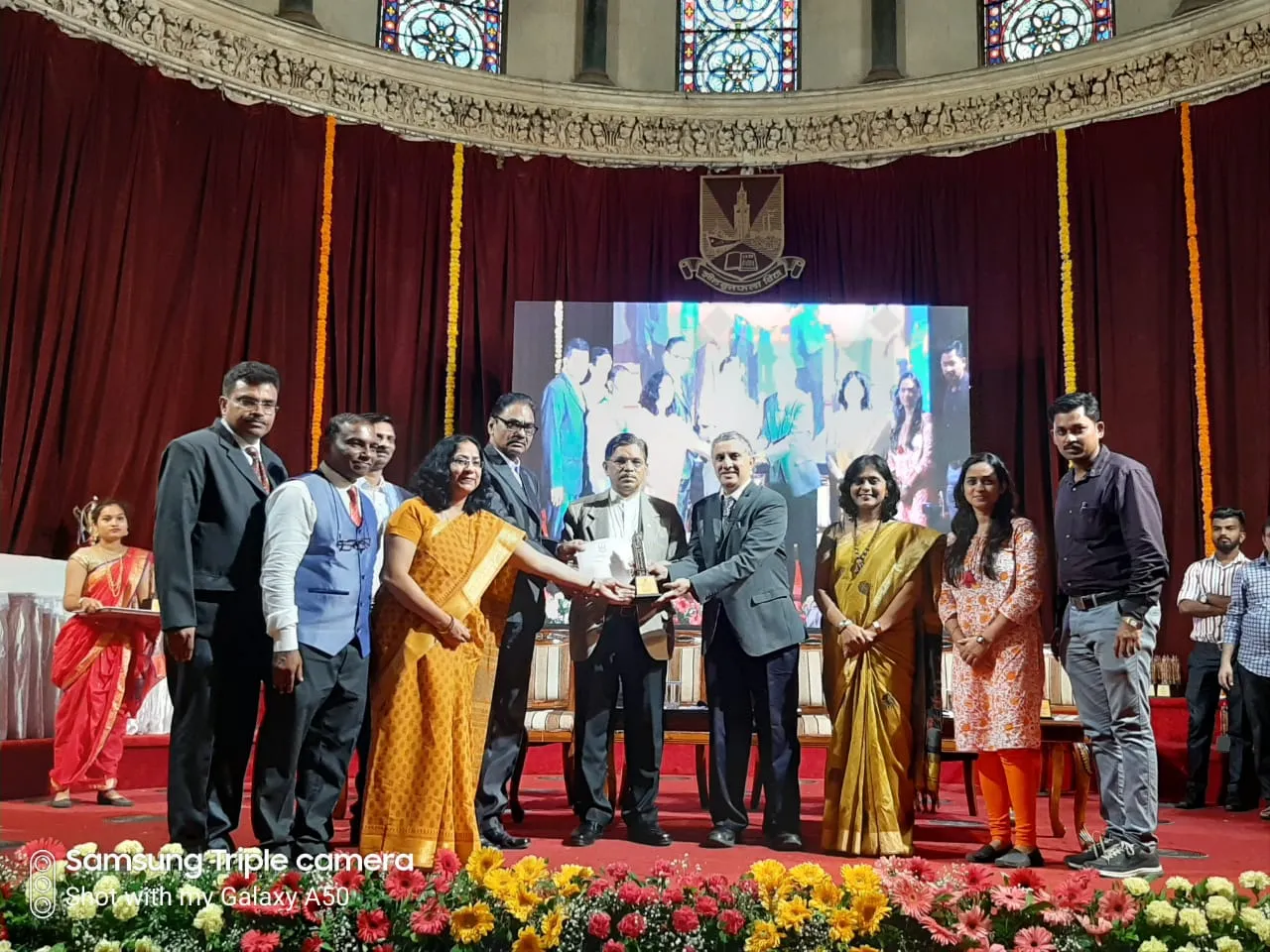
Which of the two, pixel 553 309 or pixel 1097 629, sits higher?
pixel 553 309

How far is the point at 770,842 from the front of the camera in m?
4.28

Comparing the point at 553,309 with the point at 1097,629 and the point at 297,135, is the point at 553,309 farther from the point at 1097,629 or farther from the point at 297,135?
the point at 1097,629

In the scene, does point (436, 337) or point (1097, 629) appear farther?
point (436, 337)

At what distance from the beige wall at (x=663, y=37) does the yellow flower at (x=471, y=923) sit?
7.21 metres

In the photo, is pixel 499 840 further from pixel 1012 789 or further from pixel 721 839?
pixel 1012 789

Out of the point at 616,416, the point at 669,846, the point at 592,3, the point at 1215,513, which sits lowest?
the point at 669,846

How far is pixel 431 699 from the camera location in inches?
150

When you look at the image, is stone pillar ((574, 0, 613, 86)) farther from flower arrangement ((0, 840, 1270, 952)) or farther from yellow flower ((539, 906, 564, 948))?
yellow flower ((539, 906, 564, 948))

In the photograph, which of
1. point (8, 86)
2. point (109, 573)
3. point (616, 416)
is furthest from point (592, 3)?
point (109, 573)

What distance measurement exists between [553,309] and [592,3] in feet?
8.50

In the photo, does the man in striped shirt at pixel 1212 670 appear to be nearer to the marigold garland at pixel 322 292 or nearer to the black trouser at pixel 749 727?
the black trouser at pixel 749 727

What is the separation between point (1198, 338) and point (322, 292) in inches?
221

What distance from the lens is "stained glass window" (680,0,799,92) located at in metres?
9.17

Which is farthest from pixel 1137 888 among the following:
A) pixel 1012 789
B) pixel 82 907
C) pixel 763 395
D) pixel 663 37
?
pixel 663 37
